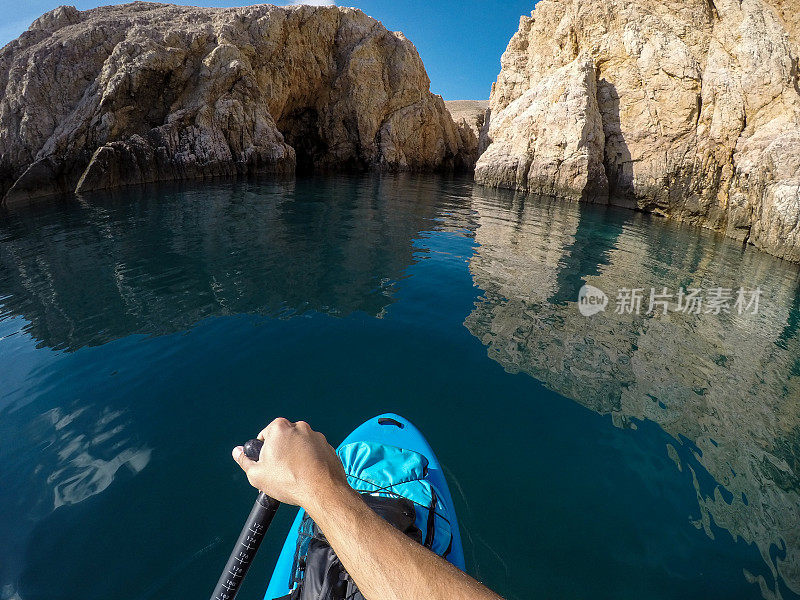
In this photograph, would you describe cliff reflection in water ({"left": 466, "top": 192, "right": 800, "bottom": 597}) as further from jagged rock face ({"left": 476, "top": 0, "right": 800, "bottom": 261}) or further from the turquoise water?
jagged rock face ({"left": 476, "top": 0, "right": 800, "bottom": 261})

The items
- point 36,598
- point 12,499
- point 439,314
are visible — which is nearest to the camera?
point 36,598

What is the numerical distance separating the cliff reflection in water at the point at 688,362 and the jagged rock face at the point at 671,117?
19.2 feet

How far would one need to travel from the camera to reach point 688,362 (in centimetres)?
557

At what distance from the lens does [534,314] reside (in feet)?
21.7

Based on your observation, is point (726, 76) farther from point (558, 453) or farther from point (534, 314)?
point (558, 453)

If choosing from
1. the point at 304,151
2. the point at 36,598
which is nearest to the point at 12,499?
the point at 36,598

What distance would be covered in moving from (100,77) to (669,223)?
33690 mm

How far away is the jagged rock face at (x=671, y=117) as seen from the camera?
15.2 m

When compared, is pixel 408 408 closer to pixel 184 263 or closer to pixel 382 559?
pixel 382 559

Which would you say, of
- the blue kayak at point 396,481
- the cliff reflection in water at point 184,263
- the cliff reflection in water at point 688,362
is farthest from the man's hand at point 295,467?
the cliff reflection in water at point 184,263

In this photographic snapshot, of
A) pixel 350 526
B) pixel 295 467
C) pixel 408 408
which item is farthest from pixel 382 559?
pixel 408 408

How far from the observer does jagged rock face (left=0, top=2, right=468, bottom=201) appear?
21.8 meters

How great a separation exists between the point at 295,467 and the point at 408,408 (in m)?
3.18

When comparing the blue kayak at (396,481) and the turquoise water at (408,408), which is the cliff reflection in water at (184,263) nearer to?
the turquoise water at (408,408)
